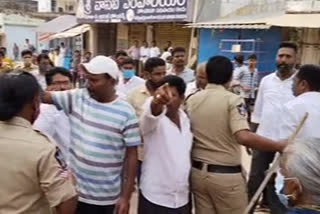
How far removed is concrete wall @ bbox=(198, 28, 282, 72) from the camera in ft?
39.3

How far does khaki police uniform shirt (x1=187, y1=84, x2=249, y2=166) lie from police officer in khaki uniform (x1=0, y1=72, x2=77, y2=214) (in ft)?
3.81

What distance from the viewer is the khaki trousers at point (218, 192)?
3062 millimetres

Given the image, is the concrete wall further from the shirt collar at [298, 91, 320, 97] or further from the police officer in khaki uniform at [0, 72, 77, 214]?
the police officer in khaki uniform at [0, 72, 77, 214]

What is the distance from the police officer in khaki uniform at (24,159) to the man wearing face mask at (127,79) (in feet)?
11.1

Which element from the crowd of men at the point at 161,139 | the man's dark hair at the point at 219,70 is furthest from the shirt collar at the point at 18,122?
the man's dark hair at the point at 219,70

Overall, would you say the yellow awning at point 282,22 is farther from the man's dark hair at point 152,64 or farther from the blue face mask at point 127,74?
the man's dark hair at point 152,64

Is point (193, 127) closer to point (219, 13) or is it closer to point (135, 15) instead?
point (219, 13)

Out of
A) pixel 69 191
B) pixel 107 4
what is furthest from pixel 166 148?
pixel 107 4

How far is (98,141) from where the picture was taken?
9.38 ft

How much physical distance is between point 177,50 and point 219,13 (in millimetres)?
9508

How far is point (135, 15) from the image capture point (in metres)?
17.0

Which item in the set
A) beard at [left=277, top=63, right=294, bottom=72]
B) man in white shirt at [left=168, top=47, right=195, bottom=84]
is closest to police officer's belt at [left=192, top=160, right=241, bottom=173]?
beard at [left=277, top=63, right=294, bottom=72]

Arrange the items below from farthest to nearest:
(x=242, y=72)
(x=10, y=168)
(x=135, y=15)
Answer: (x=135, y=15), (x=242, y=72), (x=10, y=168)

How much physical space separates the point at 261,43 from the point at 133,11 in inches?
248
